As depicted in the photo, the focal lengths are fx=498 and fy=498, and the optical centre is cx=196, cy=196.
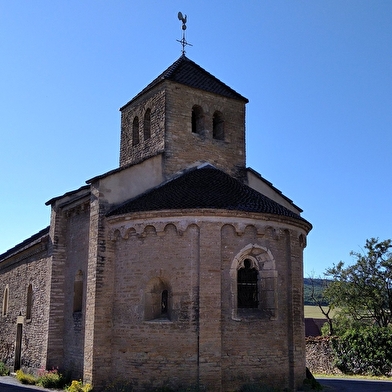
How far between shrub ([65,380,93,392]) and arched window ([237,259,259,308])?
5146 mm

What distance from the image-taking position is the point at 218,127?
20406 mm

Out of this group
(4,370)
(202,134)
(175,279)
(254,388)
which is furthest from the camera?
(4,370)

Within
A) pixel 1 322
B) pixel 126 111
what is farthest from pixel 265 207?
pixel 1 322

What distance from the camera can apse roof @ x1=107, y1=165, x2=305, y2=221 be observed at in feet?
50.1

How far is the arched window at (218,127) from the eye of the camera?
20.2m

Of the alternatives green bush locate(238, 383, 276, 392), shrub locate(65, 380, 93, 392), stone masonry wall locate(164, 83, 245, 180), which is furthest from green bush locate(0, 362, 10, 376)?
green bush locate(238, 383, 276, 392)

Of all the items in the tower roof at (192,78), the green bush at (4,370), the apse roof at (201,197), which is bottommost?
the green bush at (4,370)

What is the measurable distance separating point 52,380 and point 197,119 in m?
11.0

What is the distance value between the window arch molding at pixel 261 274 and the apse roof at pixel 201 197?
1318 millimetres

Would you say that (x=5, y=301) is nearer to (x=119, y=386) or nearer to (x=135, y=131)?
(x=135, y=131)

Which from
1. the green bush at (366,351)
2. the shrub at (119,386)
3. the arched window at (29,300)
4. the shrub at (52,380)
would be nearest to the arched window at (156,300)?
the shrub at (119,386)

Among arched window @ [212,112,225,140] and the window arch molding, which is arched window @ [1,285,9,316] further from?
the window arch molding

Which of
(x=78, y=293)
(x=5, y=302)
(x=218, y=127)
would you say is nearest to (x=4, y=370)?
(x=5, y=302)

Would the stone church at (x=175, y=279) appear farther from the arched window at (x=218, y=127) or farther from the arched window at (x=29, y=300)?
the arched window at (x=29, y=300)
